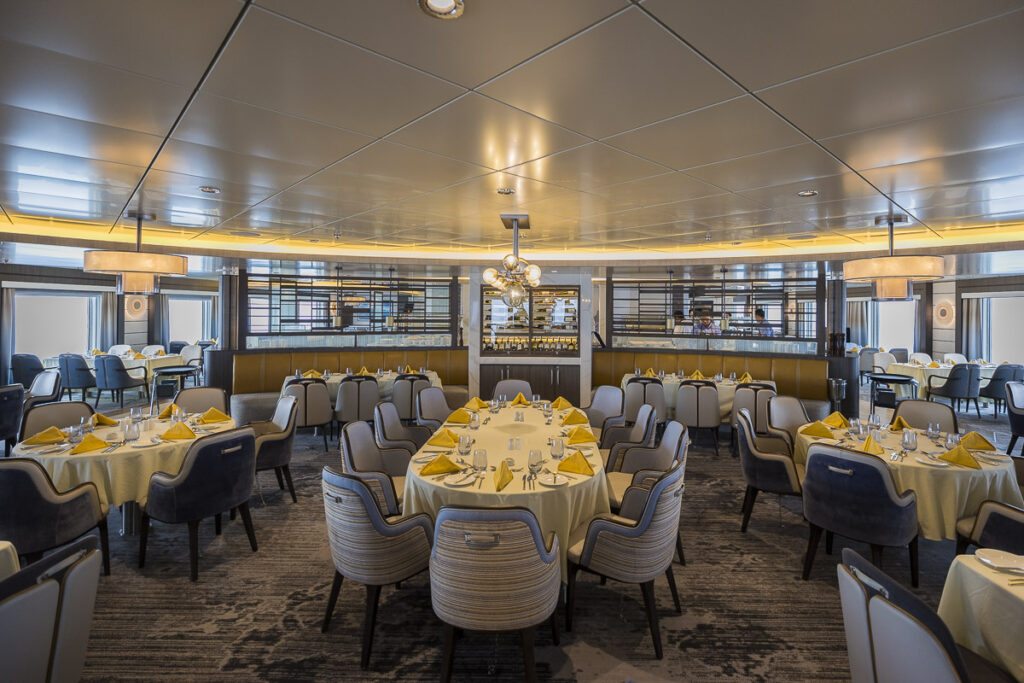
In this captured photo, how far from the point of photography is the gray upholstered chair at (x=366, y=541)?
2420 millimetres

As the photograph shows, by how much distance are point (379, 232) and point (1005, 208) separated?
6.77m

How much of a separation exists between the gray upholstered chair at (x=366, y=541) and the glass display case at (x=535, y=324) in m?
6.52

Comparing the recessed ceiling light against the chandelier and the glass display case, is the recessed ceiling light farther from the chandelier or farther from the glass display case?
the glass display case

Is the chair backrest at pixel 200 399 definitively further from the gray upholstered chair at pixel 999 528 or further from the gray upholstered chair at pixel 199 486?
the gray upholstered chair at pixel 999 528

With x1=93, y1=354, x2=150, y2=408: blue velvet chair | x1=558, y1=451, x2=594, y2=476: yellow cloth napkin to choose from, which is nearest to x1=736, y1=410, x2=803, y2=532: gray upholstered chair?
x1=558, y1=451, x2=594, y2=476: yellow cloth napkin

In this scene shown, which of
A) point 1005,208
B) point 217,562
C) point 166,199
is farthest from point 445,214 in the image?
point 1005,208

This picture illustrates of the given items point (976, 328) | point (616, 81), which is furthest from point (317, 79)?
point (976, 328)

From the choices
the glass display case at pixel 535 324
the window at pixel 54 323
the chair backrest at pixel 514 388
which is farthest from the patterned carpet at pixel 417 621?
the window at pixel 54 323

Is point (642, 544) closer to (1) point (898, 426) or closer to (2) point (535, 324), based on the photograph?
(1) point (898, 426)

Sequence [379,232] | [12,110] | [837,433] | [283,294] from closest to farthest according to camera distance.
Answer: [12,110], [837,433], [379,232], [283,294]

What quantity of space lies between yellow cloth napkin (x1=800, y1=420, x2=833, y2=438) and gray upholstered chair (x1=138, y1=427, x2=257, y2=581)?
15.2ft

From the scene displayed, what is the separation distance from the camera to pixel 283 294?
29.7 feet

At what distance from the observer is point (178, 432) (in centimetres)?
380

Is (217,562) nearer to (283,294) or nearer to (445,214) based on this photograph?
(445,214)
